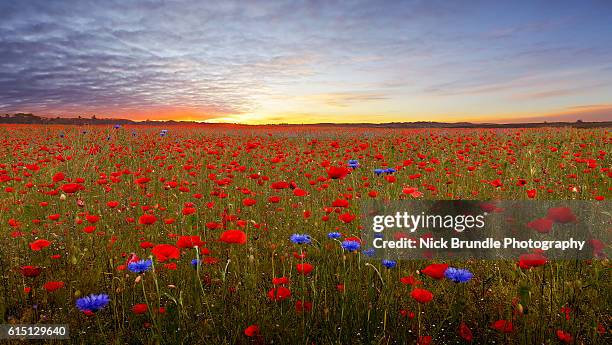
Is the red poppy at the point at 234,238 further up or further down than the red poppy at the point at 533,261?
further up

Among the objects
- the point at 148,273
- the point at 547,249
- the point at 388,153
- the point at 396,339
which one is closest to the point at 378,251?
the point at 396,339

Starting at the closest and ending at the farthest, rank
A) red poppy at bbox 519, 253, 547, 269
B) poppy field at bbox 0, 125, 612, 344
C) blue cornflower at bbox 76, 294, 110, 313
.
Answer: red poppy at bbox 519, 253, 547, 269
blue cornflower at bbox 76, 294, 110, 313
poppy field at bbox 0, 125, 612, 344

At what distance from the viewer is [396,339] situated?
2189 millimetres

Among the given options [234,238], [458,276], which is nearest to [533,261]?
[458,276]

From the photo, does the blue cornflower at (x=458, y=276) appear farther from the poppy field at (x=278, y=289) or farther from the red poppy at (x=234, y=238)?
the red poppy at (x=234, y=238)

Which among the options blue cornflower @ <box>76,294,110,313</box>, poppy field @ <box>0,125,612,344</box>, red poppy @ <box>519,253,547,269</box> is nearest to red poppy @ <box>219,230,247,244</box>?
poppy field @ <box>0,125,612,344</box>

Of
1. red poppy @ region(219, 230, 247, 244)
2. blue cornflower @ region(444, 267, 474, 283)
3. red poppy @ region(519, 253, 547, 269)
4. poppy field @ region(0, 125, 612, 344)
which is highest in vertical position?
red poppy @ region(219, 230, 247, 244)

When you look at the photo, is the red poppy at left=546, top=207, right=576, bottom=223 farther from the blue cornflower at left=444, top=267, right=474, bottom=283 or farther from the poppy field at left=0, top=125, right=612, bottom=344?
the blue cornflower at left=444, top=267, right=474, bottom=283

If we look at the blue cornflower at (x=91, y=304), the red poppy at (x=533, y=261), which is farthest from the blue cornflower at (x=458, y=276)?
the blue cornflower at (x=91, y=304)

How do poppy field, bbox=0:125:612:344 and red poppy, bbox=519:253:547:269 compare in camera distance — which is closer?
red poppy, bbox=519:253:547:269

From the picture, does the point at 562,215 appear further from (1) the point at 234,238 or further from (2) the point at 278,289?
(1) the point at 234,238

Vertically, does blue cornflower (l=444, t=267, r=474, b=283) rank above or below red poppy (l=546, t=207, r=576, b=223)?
below

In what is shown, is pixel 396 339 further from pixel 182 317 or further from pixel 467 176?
pixel 467 176

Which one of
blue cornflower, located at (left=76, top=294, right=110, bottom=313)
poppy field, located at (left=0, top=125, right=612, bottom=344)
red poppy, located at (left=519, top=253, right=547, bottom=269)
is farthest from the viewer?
poppy field, located at (left=0, top=125, right=612, bottom=344)
